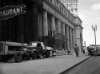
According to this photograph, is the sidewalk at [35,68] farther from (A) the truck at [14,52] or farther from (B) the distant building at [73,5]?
(B) the distant building at [73,5]

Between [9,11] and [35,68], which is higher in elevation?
[9,11]

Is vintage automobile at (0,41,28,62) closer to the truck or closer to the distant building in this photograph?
the truck

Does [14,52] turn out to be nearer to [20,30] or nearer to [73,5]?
[20,30]

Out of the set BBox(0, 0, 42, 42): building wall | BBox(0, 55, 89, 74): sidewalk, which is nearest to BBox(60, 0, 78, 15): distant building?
BBox(0, 0, 42, 42): building wall

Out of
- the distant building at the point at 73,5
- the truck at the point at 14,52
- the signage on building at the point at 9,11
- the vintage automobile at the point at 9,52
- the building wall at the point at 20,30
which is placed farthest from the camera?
the distant building at the point at 73,5

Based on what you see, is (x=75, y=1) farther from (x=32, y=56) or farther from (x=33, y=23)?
(x=32, y=56)

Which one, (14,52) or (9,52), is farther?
(14,52)

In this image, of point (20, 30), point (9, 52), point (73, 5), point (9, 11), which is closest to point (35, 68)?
point (9, 52)

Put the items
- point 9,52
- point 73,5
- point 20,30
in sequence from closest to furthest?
point 9,52
point 20,30
point 73,5

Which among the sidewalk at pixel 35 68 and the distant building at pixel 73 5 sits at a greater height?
the distant building at pixel 73 5

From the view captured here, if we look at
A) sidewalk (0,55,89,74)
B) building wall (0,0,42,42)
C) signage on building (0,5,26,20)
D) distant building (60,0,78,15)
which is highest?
distant building (60,0,78,15)

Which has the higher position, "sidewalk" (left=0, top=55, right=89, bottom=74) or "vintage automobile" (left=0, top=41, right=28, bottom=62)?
"vintage automobile" (left=0, top=41, right=28, bottom=62)

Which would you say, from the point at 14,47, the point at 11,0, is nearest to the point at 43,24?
the point at 14,47

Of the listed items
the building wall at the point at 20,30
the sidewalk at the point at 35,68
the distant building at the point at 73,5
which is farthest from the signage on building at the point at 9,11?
the distant building at the point at 73,5
